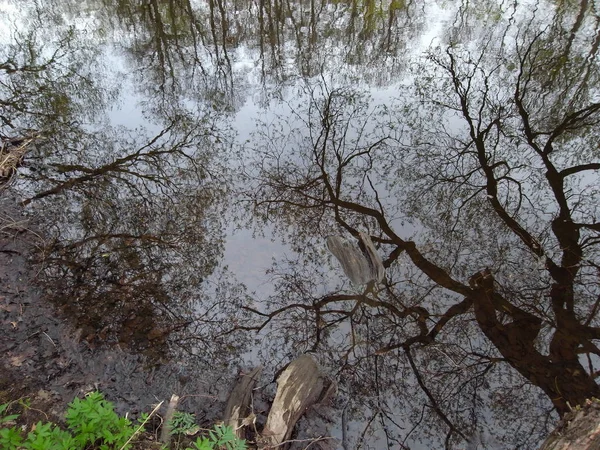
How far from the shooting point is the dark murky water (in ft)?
8.37

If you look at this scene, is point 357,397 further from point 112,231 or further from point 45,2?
point 45,2

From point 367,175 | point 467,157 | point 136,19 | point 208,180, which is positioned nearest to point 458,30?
point 467,157

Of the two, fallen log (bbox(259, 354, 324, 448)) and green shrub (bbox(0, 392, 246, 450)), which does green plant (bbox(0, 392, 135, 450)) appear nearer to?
green shrub (bbox(0, 392, 246, 450))

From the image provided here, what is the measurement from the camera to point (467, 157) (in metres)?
4.25

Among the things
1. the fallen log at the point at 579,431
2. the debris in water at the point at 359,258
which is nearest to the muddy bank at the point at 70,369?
the debris in water at the point at 359,258

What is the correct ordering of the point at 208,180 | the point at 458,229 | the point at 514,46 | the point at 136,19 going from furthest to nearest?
the point at 136,19, the point at 514,46, the point at 208,180, the point at 458,229

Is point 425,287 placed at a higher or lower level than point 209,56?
lower

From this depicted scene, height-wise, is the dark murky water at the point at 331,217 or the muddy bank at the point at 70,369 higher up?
the dark murky water at the point at 331,217

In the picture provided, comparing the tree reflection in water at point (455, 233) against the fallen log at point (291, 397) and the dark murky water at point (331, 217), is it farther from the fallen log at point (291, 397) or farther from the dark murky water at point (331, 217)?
the fallen log at point (291, 397)

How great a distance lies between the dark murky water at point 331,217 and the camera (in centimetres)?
255

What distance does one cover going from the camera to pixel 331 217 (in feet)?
12.2

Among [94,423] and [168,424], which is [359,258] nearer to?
[168,424]

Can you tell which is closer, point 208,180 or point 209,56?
point 208,180

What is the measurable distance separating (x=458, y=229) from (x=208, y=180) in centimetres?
250
